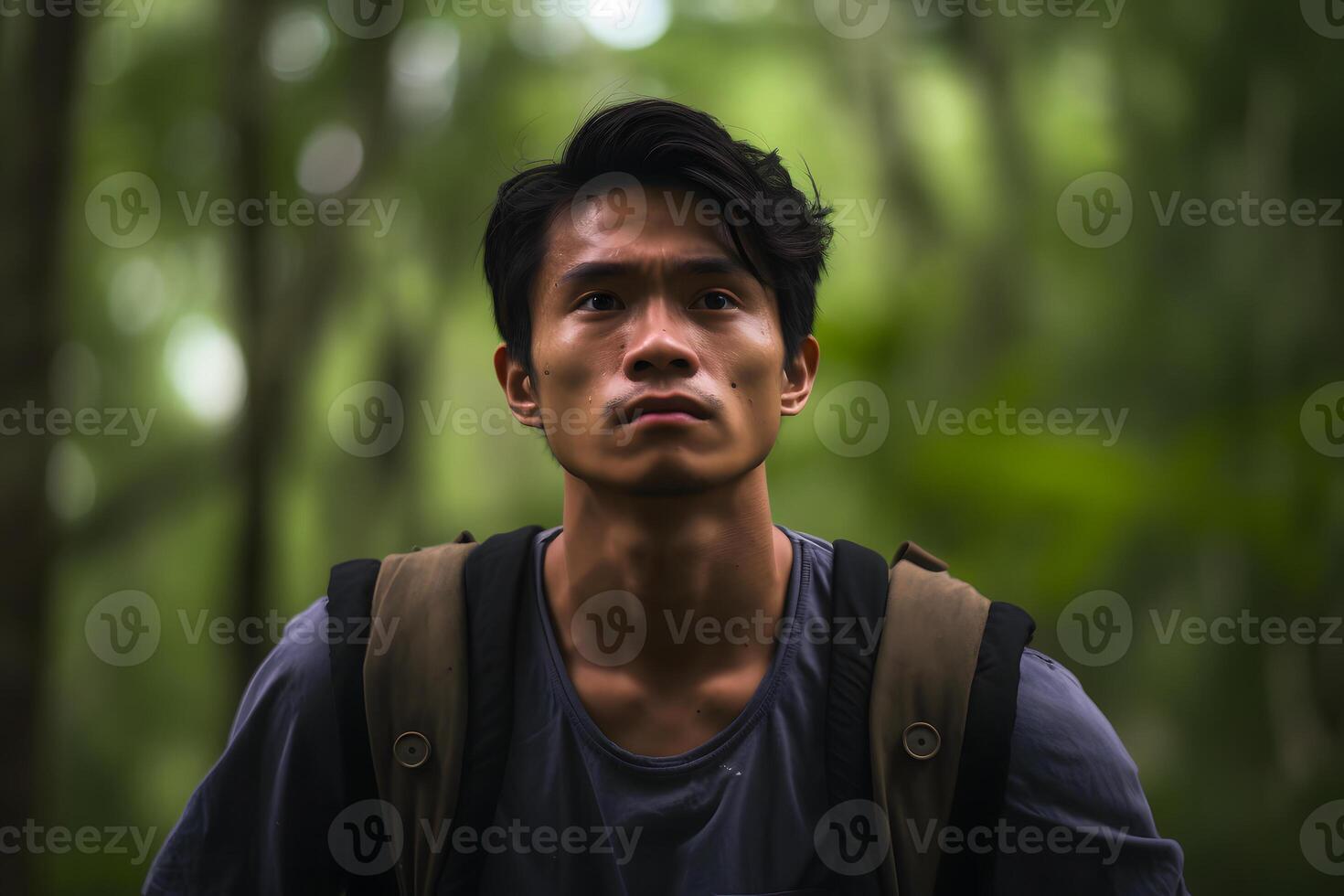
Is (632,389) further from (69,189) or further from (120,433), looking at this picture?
(120,433)

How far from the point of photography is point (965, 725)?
7.93 feet

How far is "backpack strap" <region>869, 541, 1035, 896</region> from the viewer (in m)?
2.39
